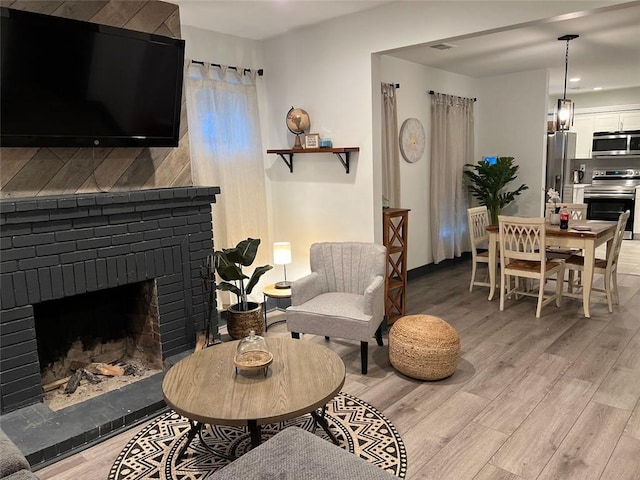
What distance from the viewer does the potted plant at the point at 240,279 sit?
3.69 meters

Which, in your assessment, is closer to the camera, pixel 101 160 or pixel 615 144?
pixel 101 160

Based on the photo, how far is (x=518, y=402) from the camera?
2.97m

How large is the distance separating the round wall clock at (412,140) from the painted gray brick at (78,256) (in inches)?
147

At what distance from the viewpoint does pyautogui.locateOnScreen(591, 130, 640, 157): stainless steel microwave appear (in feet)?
26.5

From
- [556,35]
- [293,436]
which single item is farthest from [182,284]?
[556,35]

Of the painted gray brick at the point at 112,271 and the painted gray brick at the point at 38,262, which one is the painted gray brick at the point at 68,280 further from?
the painted gray brick at the point at 112,271

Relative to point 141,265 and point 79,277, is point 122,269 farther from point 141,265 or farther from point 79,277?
point 79,277

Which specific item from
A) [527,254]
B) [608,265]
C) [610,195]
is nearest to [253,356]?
[527,254]

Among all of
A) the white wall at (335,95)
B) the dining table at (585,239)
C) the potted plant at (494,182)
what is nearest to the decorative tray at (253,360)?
the white wall at (335,95)

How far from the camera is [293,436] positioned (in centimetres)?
187

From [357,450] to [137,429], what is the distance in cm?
128

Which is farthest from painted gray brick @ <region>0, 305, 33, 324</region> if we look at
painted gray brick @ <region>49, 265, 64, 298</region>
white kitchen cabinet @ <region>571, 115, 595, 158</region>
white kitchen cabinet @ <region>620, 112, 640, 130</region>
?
white kitchen cabinet @ <region>620, 112, 640, 130</region>

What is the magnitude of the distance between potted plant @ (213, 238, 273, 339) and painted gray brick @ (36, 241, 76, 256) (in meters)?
1.03

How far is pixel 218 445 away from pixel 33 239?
1.55 meters
